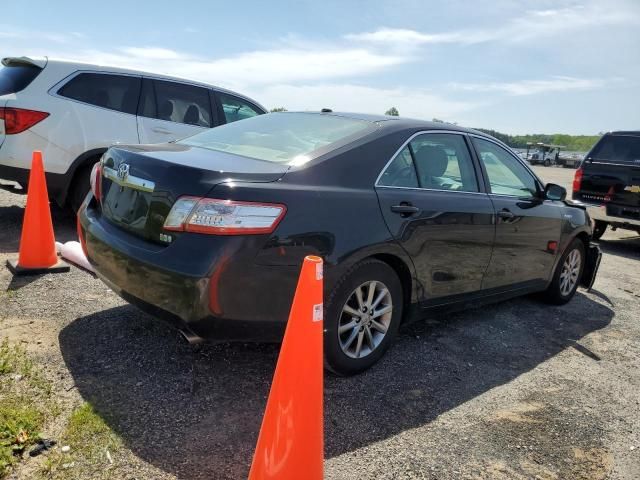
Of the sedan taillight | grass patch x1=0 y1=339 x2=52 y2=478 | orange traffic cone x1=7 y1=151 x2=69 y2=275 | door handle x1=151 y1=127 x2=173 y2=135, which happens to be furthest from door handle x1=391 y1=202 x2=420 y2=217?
door handle x1=151 y1=127 x2=173 y2=135

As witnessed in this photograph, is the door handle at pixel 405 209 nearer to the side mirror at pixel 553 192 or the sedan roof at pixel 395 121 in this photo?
the sedan roof at pixel 395 121

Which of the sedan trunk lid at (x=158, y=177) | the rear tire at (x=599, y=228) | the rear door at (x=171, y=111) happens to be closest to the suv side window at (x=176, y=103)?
the rear door at (x=171, y=111)

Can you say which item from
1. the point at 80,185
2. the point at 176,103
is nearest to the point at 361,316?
the point at 80,185

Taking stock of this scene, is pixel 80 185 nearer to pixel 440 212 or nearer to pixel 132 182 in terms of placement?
pixel 132 182

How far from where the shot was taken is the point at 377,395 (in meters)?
3.05

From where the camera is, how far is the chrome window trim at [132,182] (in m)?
2.79

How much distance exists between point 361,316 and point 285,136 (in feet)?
4.08

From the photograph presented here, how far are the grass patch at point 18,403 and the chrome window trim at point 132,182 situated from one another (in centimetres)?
110

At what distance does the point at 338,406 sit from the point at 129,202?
1.58 m

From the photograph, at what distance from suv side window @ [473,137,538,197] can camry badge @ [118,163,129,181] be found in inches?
100

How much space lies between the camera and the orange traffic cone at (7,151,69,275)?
167 inches

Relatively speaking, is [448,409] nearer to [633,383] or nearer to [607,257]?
[633,383]

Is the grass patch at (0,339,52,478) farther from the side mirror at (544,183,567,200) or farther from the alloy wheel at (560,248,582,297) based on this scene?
the alloy wheel at (560,248,582,297)

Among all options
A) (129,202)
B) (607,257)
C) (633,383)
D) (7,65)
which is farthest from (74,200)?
(607,257)
